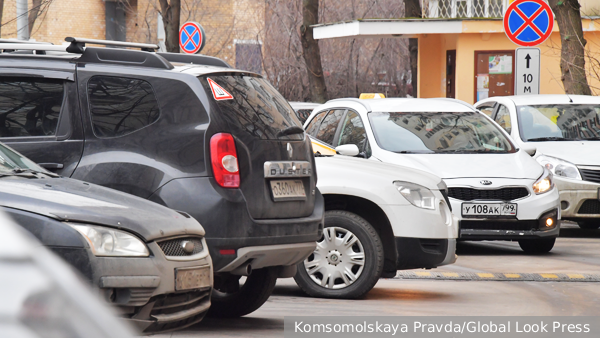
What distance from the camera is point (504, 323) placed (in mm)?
6211

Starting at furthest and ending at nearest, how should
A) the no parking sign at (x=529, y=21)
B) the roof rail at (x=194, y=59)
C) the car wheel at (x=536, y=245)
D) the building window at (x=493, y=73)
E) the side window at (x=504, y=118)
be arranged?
the building window at (x=493, y=73)
the no parking sign at (x=529, y=21)
the side window at (x=504, y=118)
the car wheel at (x=536, y=245)
the roof rail at (x=194, y=59)

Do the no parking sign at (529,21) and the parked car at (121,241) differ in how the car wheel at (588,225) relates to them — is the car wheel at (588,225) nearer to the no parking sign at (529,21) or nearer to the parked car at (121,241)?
the no parking sign at (529,21)

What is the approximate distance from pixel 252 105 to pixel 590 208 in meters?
7.29

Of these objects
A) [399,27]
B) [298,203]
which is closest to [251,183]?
[298,203]

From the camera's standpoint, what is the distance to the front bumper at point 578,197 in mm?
11414

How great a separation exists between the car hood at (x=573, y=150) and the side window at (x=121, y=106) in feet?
24.9

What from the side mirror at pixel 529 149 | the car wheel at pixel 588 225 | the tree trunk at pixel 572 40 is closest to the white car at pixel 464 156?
the side mirror at pixel 529 149

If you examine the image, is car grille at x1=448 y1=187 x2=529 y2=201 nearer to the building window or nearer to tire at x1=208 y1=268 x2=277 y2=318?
tire at x1=208 y1=268 x2=277 y2=318

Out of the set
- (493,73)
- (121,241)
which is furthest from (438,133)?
(493,73)

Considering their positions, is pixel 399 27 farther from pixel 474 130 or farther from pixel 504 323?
pixel 504 323

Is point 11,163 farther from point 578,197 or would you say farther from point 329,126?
point 578,197

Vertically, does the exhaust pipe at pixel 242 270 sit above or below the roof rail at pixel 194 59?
below

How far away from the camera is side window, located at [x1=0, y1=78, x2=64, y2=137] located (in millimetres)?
5434

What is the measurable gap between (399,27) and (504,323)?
17.5m
